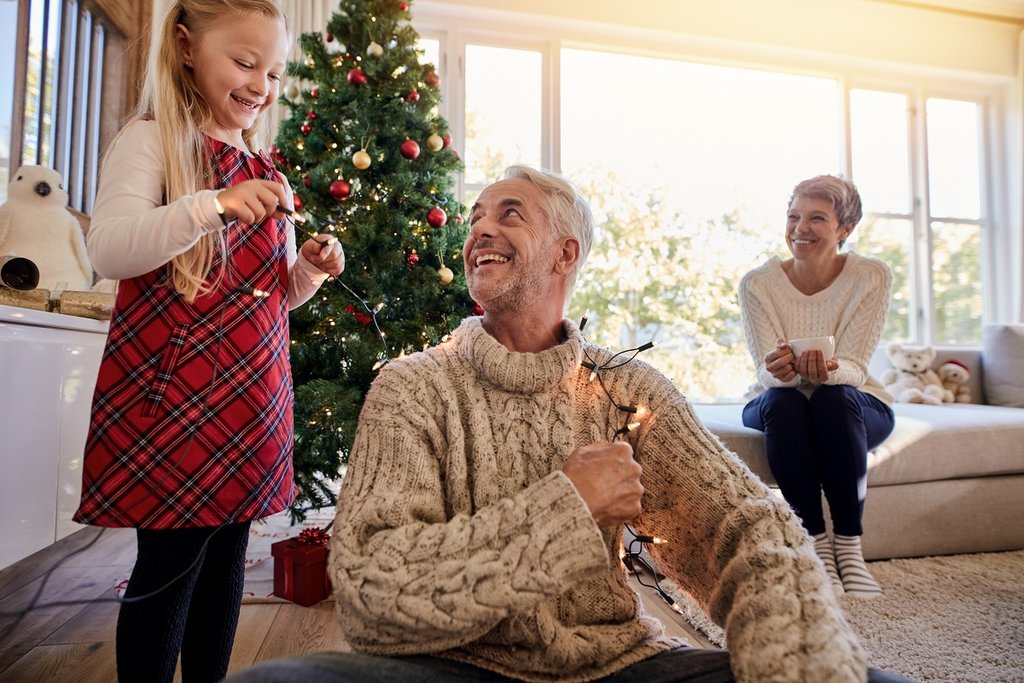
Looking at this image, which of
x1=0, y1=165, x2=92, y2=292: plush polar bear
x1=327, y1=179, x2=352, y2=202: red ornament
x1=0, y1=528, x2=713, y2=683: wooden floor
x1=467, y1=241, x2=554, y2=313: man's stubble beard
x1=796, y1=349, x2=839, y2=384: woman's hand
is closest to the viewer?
x1=467, y1=241, x2=554, y2=313: man's stubble beard

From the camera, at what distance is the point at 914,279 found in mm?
4379

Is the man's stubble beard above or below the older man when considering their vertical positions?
above

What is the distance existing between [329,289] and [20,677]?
1269 millimetres

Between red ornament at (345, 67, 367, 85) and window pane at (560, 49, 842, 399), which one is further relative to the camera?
window pane at (560, 49, 842, 399)

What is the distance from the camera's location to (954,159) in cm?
449

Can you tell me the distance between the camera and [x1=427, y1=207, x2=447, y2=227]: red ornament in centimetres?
208

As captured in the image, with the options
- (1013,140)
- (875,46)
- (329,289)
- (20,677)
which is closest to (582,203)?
(329,289)

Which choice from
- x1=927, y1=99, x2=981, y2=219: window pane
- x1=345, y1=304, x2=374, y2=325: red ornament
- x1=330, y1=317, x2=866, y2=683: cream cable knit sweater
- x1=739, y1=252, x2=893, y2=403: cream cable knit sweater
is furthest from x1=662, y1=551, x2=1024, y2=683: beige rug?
x1=927, y1=99, x2=981, y2=219: window pane

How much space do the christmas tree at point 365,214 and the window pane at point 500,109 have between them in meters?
1.46

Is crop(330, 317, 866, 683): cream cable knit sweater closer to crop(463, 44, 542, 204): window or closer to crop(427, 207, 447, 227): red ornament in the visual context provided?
crop(427, 207, 447, 227): red ornament

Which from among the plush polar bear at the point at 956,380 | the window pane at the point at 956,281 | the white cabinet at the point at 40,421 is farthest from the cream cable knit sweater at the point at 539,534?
the window pane at the point at 956,281

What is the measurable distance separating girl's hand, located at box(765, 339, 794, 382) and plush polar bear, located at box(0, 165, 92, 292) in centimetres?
207

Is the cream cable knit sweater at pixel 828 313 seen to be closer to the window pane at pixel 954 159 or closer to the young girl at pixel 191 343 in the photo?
the young girl at pixel 191 343

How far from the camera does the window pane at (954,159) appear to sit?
4.44 metres
